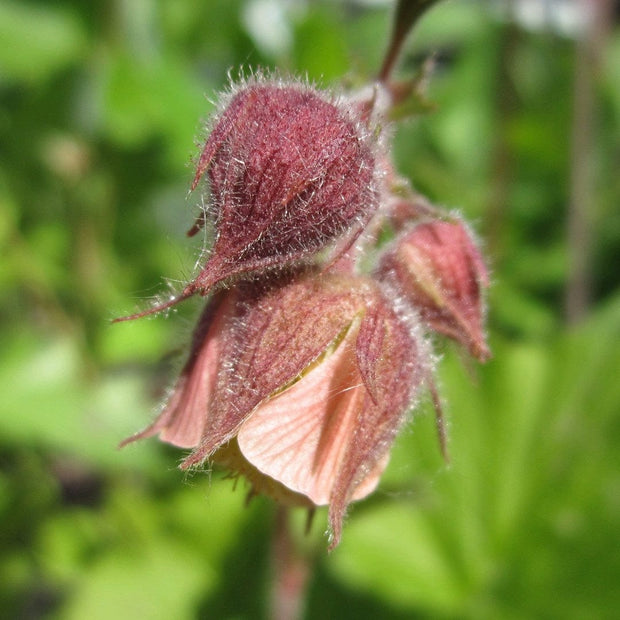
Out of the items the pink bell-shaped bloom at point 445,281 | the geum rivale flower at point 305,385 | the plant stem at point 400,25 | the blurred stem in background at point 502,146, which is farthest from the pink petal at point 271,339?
the blurred stem in background at point 502,146

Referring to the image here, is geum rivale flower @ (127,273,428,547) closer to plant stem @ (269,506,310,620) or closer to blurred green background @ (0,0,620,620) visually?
plant stem @ (269,506,310,620)

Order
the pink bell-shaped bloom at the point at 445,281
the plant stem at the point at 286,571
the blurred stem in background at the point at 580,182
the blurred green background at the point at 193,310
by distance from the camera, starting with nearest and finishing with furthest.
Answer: the pink bell-shaped bloom at the point at 445,281, the plant stem at the point at 286,571, the blurred green background at the point at 193,310, the blurred stem in background at the point at 580,182

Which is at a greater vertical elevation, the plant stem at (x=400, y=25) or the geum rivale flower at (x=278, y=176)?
the plant stem at (x=400, y=25)

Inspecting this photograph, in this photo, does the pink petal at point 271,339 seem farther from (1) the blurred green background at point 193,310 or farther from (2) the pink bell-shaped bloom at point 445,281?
(1) the blurred green background at point 193,310

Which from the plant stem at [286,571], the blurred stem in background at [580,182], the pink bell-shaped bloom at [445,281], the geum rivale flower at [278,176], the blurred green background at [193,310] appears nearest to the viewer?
the geum rivale flower at [278,176]

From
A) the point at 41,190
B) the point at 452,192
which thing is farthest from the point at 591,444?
the point at 41,190

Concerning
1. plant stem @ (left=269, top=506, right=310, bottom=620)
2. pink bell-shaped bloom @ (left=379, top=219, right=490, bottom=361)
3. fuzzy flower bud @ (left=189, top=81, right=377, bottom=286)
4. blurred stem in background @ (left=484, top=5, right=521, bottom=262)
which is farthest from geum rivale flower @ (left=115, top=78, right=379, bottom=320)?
blurred stem in background @ (left=484, top=5, right=521, bottom=262)
